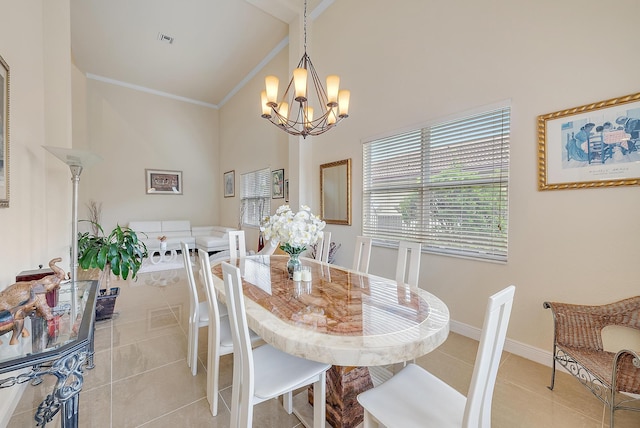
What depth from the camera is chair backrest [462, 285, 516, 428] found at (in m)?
0.83

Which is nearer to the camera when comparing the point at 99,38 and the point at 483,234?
the point at 483,234

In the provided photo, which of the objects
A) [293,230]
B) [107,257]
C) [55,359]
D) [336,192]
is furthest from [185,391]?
[336,192]

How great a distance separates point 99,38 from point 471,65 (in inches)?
235

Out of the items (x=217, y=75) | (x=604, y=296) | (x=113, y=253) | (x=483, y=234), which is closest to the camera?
(x=604, y=296)

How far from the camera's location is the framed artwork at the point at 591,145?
1.69 m

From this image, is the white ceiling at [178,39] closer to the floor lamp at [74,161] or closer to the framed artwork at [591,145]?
→ the floor lamp at [74,161]

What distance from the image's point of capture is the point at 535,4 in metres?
2.05

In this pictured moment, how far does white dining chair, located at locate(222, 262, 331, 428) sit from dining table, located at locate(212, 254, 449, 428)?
0.35 feet

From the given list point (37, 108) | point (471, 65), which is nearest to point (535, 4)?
point (471, 65)

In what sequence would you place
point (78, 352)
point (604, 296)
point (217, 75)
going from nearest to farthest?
1. point (78, 352)
2. point (604, 296)
3. point (217, 75)

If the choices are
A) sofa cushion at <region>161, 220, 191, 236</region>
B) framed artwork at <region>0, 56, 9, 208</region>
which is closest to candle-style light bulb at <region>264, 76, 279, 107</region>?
framed artwork at <region>0, 56, 9, 208</region>

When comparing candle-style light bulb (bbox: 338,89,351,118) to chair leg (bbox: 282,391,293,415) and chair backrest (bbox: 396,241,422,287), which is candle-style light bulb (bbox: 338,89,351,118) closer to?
chair backrest (bbox: 396,241,422,287)

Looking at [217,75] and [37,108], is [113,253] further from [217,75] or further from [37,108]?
[217,75]

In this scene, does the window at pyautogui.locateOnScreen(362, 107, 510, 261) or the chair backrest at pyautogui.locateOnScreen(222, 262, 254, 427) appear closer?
the chair backrest at pyautogui.locateOnScreen(222, 262, 254, 427)
